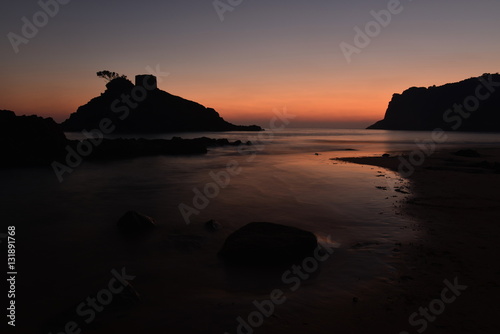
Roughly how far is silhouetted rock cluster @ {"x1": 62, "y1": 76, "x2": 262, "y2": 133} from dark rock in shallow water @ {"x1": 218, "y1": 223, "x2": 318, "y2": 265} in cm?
15828

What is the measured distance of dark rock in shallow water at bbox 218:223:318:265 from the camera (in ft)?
23.0

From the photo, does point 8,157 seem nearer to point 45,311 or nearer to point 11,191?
point 11,191

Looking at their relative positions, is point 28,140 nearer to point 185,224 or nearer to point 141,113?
point 185,224

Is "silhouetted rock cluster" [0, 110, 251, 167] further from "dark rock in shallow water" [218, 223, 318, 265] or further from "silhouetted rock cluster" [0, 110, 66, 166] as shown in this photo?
"dark rock in shallow water" [218, 223, 318, 265]

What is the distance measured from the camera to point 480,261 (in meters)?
6.62

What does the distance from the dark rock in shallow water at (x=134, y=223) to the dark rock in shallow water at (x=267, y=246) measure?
3.57 m

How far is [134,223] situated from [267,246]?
199 inches

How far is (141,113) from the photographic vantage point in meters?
160

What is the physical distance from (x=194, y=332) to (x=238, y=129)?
197215 mm

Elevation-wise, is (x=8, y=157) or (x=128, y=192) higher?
(x=8, y=157)

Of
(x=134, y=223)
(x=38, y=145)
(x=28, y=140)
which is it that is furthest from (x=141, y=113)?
(x=134, y=223)

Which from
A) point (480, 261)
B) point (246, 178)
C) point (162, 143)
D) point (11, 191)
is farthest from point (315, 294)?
point (162, 143)

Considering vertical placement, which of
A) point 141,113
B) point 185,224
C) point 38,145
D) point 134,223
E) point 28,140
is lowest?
point 185,224

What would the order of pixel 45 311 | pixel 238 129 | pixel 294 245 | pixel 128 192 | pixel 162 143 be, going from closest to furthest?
pixel 45 311 → pixel 294 245 → pixel 128 192 → pixel 162 143 → pixel 238 129
